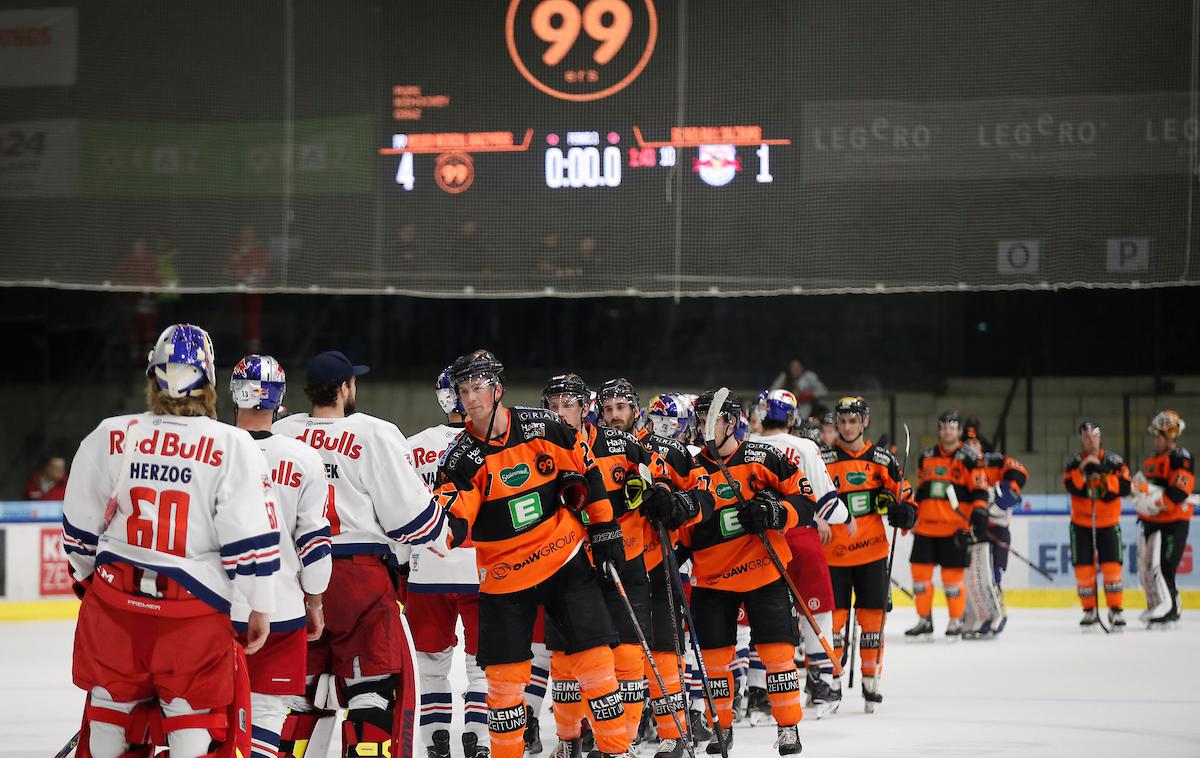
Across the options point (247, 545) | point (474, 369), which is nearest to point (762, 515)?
point (474, 369)

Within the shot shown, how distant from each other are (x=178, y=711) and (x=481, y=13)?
30.2 ft

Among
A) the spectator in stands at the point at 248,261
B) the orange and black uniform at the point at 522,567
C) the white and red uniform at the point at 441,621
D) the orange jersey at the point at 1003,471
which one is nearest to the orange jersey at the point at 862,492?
the white and red uniform at the point at 441,621

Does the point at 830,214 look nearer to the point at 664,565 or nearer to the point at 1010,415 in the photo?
the point at 1010,415

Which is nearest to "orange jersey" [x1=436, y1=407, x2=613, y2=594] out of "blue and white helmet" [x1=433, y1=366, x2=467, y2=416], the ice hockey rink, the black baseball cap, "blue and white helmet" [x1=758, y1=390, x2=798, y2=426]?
the black baseball cap

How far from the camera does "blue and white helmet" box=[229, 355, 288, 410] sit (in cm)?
416

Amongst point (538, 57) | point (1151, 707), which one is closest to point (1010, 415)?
point (538, 57)

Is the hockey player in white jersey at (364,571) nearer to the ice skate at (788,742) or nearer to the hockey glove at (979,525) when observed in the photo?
the ice skate at (788,742)

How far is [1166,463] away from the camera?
34.8 ft

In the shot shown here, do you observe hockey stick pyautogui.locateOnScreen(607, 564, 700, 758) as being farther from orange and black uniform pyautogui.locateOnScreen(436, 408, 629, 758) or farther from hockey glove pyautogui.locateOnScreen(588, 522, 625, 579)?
orange and black uniform pyautogui.locateOnScreen(436, 408, 629, 758)

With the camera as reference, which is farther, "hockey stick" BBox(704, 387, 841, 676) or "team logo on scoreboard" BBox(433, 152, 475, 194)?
"team logo on scoreboard" BBox(433, 152, 475, 194)

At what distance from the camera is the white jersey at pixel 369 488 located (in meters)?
4.24

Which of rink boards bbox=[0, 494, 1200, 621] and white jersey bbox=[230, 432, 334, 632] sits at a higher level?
white jersey bbox=[230, 432, 334, 632]

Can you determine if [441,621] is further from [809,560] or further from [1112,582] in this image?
[1112,582]

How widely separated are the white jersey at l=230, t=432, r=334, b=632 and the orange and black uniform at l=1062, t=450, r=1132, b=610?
7710 millimetres
